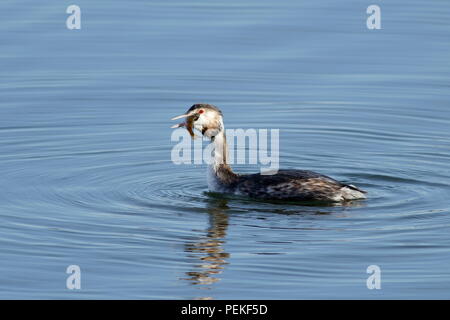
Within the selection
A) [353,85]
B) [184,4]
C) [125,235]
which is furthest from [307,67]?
[125,235]

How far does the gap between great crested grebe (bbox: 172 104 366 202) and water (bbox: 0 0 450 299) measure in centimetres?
21

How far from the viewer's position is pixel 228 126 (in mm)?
19922

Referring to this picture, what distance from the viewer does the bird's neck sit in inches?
656

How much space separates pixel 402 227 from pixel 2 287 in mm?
5022

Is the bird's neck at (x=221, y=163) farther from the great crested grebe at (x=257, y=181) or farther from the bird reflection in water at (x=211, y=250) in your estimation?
the bird reflection in water at (x=211, y=250)

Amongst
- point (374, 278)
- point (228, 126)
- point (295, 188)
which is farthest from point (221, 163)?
point (374, 278)

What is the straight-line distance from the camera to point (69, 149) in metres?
18.9

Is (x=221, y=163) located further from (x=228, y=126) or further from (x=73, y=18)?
(x=73, y=18)

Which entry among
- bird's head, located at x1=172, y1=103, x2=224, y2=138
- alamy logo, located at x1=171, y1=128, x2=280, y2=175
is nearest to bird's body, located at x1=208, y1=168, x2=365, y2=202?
bird's head, located at x1=172, y1=103, x2=224, y2=138

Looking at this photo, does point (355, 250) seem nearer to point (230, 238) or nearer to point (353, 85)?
point (230, 238)

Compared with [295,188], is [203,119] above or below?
above

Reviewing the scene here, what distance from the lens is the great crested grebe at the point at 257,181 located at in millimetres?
15805

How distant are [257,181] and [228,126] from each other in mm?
3803

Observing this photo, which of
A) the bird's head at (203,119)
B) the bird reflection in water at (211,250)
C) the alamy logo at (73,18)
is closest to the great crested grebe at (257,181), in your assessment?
the bird's head at (203,119)
